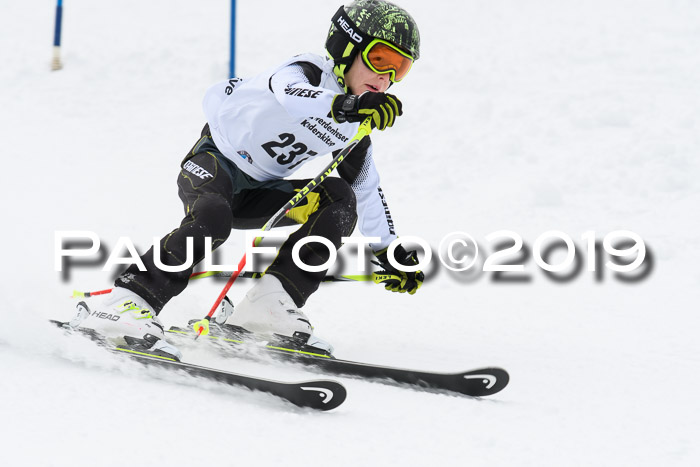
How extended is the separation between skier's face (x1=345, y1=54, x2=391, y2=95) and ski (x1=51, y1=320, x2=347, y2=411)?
1.44m

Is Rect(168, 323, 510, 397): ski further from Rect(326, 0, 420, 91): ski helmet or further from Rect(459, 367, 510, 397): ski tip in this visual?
Rect(326, 0, 420, 91): ski helmet

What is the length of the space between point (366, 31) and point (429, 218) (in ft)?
11.5

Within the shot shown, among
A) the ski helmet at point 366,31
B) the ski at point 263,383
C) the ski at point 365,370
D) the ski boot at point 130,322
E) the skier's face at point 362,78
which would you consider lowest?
the ski at point 263,383

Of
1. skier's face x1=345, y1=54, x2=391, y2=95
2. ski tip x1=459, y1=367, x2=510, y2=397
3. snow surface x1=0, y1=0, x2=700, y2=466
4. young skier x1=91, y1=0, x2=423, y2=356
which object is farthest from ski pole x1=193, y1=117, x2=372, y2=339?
ski tip x1=459, y1=367, x2=510, y2=397

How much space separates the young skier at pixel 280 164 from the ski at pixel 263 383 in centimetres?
21

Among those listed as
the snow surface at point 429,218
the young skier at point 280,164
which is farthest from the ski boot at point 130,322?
the snow surface at point 429,218

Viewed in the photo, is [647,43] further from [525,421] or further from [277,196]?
[525,421]

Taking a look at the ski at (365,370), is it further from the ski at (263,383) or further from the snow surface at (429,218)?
the ski at (263,383)

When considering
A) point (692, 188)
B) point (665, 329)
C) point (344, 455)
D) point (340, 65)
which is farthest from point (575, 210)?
point (344, 455)

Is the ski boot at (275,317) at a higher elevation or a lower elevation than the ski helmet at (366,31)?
lower

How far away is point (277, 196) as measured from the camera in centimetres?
359

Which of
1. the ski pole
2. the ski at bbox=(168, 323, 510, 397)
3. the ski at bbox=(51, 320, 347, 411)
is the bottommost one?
the ski at bbox=(51, 320, 347, 411)

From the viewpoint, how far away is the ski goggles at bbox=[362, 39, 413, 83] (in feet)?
11.0

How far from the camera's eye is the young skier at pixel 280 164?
315 cm
